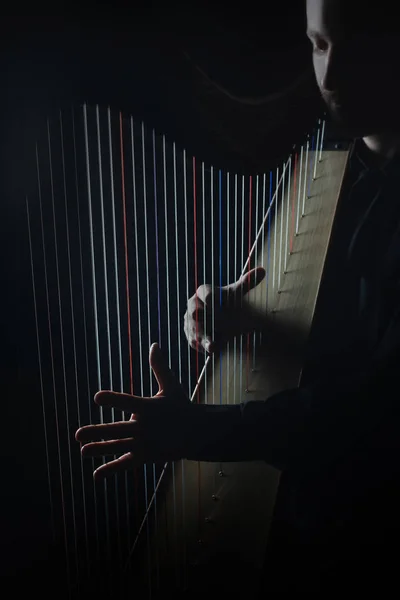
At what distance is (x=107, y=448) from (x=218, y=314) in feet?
1.26

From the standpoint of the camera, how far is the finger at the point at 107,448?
928 mm

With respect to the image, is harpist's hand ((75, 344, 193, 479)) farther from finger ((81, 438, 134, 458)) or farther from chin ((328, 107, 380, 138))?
chin ((328, 107, 380, 138))

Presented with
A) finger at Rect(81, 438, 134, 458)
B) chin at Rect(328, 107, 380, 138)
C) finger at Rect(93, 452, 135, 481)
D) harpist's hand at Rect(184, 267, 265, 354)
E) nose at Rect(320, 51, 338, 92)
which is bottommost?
finger at Rect(93, 452, 135, 481)

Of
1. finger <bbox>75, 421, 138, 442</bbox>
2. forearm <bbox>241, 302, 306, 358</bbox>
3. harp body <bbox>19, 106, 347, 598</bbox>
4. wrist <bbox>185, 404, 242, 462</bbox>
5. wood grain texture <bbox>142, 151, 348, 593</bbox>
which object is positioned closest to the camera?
harp body <bbox>19, 106, 347, 598</bbox>

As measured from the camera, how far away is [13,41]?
659mm

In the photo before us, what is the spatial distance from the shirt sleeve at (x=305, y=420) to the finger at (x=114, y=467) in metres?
0.14

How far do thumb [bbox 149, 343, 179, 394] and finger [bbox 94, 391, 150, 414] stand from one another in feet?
0.15

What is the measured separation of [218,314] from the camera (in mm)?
1204

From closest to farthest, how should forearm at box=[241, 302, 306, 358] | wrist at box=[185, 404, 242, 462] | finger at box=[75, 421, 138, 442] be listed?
finger at box=[75, 421, 138, 442]
wrist at box=[185, 404, 242, 462]
forearm at box=[241, 302, 306, 358]

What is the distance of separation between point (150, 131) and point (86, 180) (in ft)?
0.42

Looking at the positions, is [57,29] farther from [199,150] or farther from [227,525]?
[227,525]

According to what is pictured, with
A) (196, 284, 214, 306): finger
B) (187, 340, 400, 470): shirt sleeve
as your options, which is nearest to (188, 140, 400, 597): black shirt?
→ (187, 340, 400, 470): shirt sleeve

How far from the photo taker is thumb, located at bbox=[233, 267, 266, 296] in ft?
4.03

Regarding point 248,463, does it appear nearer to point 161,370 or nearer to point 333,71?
point 161,370
